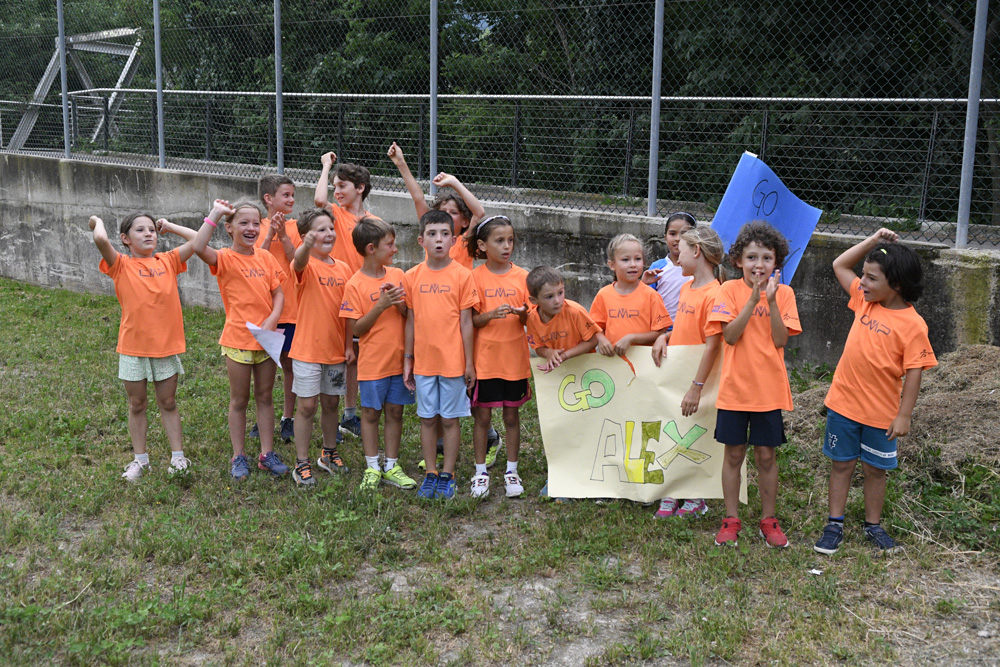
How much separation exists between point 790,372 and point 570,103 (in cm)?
351

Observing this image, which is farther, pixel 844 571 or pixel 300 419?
pixel 300 419

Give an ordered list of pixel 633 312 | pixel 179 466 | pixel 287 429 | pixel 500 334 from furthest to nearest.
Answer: pixel 287 429 < pixel 179 466 < pixel 500 334 < pixel 633 312

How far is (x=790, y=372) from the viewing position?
23.6 feet

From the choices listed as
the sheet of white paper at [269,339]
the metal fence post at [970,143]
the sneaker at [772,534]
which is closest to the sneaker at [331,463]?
the sheet of white paper at [269,339]

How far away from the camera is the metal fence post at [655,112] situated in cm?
768

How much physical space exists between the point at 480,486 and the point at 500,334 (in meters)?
0.93

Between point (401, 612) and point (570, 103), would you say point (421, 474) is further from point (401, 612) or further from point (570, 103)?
point (570, 103)

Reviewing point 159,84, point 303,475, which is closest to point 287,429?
point 303,475

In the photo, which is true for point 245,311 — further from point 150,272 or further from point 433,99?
point 433,99

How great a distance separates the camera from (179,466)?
5562 mm

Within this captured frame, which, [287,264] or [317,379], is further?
[287,264]

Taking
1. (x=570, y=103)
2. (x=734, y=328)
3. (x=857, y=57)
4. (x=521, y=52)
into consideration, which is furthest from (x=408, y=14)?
(x=734, y=328)

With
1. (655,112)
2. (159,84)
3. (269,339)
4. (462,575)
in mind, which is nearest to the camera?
(462,575)

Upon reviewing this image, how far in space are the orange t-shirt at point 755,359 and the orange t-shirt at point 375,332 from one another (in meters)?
1.89
